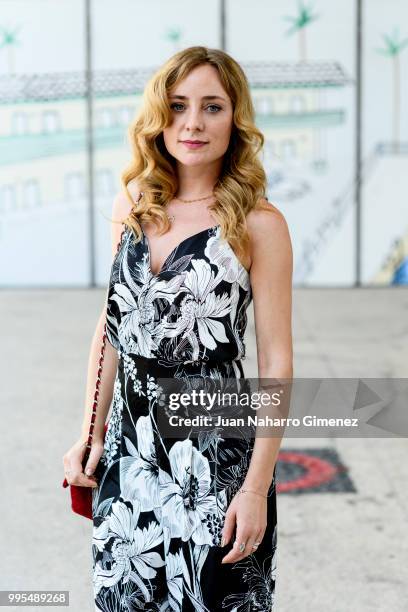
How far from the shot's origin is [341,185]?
11.8 m

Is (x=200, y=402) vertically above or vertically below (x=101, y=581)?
above

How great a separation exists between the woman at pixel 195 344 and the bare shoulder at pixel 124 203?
71mm

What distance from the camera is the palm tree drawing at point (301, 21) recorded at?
11.5 m

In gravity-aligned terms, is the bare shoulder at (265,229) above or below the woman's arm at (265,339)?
above

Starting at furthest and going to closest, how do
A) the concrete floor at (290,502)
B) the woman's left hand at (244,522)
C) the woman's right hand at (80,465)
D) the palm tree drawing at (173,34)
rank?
1. the palm tree drawing at (173,34)
2. the concrete floor at (290,502)
3. the woman's right hand at (80,465)
4. the woman's left hand at (244,522)

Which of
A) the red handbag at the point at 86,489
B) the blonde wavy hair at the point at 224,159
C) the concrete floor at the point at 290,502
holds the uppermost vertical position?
the blonde wavy hair at the point at 224,159

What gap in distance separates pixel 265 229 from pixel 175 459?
0.50 metres

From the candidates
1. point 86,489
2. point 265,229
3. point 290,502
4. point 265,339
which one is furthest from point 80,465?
point 290,502

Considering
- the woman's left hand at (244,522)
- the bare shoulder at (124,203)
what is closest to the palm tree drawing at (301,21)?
the bare shoulder at (124,203)

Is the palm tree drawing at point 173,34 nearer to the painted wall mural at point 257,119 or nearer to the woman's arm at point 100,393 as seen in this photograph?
the painted wall mural at point 257,119

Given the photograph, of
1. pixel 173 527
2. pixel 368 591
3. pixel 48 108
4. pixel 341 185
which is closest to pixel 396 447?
pixel 368 591

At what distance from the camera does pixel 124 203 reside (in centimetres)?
206

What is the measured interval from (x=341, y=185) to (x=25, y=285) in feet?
13.9

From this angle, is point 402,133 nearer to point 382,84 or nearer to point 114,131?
point 382,84
